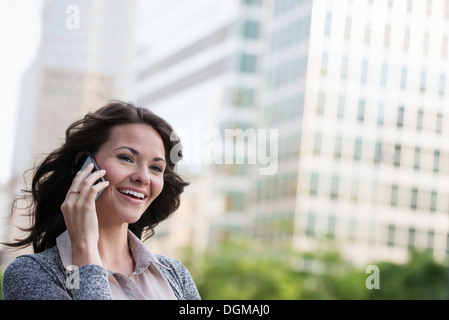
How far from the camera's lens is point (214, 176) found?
102 ft

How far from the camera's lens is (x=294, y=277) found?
24.1 metres

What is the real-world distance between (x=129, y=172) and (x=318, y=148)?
27.0 m

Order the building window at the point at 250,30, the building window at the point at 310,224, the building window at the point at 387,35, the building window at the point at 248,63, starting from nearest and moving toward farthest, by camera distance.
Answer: the building window at the point at 387,35, the building window at the point at 310,224, the building window at the point at 248,63, the building window at the point at 250,30

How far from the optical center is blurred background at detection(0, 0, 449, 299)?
24766 mm

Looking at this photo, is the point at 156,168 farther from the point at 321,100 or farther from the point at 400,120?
the point at 400,120

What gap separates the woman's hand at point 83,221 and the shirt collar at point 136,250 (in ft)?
0.21

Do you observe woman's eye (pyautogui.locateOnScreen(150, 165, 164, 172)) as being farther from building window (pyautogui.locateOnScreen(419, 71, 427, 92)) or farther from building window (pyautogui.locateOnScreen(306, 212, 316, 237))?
building window (pyautogui.locateOnScreen(419, 71, 427, 92))

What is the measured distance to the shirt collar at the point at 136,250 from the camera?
3.87 ft

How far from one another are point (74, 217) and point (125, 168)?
0.14m

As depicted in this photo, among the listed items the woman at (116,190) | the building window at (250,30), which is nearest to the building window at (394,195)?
the building window at (250,30)

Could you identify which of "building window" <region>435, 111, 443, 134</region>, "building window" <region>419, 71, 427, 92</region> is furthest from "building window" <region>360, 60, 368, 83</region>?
"building window" <region>435, 111, 443, 134</region>

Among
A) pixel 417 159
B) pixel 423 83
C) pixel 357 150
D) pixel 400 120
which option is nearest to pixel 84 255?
pixel 357 150

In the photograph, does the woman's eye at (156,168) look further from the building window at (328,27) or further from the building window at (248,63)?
the building window at (248,63)

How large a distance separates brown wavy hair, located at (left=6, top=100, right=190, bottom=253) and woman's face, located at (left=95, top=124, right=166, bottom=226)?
2cm
